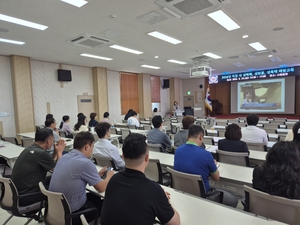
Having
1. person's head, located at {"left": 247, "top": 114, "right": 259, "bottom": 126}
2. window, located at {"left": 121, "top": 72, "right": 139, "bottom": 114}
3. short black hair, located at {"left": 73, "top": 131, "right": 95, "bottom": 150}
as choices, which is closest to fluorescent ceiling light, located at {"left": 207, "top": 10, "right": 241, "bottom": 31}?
person's head, located at {"left": 247, "top": 114, "right": 259, "bottom": 126}

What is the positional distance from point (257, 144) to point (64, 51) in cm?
659

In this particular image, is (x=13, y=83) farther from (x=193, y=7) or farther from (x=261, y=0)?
(x=261, y=0)

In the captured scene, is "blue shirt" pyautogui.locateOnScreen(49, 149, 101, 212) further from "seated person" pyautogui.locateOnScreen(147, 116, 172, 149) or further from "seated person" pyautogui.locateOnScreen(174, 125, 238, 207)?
"seated person" pyautogui.locateOnScreen(147, 116, 172, 149)

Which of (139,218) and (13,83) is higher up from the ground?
(13,83)

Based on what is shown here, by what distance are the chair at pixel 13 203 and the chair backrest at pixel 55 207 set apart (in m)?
0.33

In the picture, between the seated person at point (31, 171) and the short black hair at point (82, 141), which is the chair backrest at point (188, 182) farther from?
the seated person at point (31, 171)

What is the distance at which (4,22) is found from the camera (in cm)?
425

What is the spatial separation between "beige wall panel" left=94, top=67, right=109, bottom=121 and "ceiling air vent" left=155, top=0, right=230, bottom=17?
6895mm

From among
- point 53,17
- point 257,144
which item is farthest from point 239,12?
point 53,17

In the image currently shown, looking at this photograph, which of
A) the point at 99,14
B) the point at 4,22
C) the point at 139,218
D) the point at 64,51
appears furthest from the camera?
the point at 64,51

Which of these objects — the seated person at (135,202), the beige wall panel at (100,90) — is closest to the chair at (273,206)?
the seated person at (135,202)

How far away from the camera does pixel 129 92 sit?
12.0 metres

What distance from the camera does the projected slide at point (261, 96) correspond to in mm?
12672

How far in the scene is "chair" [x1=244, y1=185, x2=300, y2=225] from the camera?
136 centimetres
